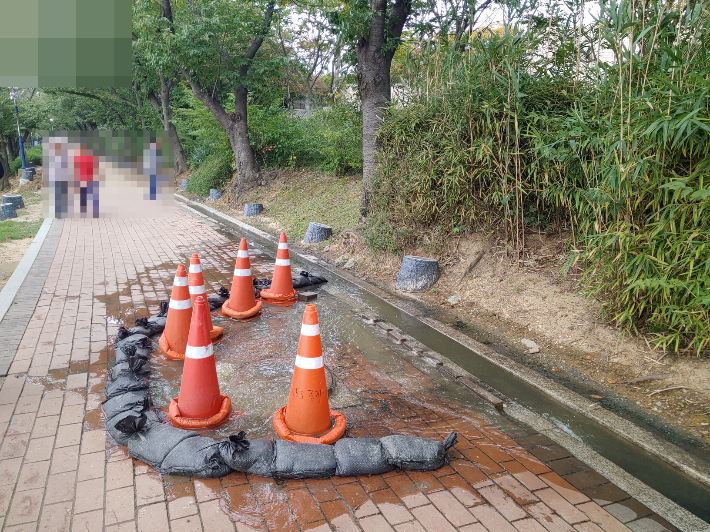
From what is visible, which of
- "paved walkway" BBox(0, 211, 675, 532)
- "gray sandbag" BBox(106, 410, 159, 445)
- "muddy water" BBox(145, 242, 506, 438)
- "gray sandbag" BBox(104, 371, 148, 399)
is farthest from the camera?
"muddy water" BBox(145, 242, 506, 438)

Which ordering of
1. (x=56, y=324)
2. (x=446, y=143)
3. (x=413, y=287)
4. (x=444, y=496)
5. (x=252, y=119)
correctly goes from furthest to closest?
1. (x=252, y=119)
2. (x=413, y=287)
3. (x=446, y=143)
4. (x=56, y=324)
5. (x=444, y=496)

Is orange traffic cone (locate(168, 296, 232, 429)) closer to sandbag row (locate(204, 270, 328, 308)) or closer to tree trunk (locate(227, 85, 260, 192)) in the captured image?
sandbag row (locate(204, 270, 328, 308))

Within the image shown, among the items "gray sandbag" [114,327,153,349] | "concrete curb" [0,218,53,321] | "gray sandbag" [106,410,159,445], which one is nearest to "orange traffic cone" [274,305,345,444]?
"gray sandbag" [106,410,159,445]

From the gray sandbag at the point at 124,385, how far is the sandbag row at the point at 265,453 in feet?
1.32

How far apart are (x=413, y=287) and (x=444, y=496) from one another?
4026 millimetres

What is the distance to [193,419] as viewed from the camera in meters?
3.19

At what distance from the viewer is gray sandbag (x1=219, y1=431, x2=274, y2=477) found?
2.67 m

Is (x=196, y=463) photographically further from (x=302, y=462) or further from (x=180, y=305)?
(x=180, y=305)

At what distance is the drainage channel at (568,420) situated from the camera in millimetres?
2727

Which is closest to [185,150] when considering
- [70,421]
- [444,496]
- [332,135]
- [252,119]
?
[252,119]

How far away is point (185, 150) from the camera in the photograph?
72.4 ft

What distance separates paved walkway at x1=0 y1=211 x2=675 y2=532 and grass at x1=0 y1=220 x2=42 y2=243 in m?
7.39

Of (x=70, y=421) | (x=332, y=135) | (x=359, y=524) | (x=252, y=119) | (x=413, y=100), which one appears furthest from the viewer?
(x=252, y=119)

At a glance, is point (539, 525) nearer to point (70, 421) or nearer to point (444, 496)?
point (444, 496)
